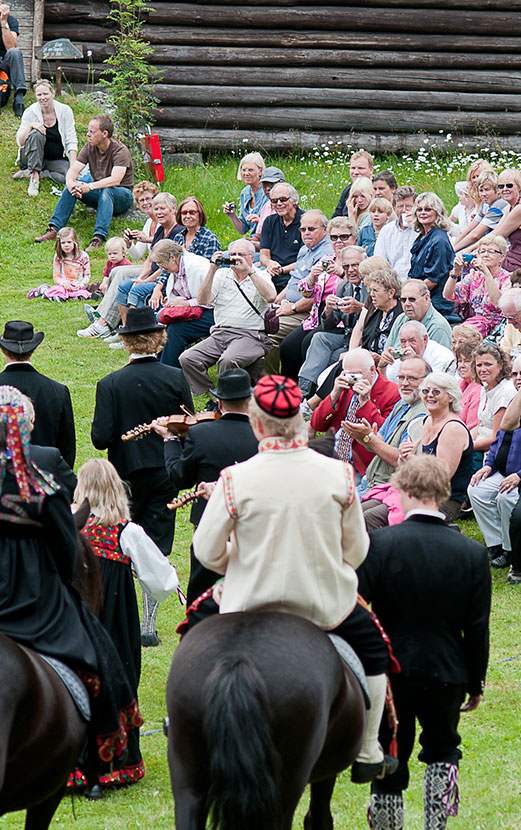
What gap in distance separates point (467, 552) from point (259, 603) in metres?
1.09

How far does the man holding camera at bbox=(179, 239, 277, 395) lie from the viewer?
11469 mm

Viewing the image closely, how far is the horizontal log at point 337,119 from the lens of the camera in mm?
18734

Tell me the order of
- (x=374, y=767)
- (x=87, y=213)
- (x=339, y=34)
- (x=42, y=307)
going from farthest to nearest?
1. (x=339, y=34)
2. (x=87, y=213)
3. (x=42, y=307)
4. (x=374, y=767)

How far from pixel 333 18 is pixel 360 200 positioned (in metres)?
7.58

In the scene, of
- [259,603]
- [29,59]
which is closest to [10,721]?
[259,603]

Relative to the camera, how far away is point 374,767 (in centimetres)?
486

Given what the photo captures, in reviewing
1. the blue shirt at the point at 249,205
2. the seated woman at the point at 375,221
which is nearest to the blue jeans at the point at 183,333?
the seated woman at the point at 375,221

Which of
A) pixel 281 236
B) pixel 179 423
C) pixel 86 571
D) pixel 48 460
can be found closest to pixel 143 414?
pixel 179 423

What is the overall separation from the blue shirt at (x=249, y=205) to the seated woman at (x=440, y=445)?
6.32 meters

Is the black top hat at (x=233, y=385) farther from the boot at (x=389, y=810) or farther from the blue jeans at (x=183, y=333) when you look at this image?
the blue jeans at (x=183, y=333)

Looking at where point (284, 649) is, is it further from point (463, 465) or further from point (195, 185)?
point (195, 185)

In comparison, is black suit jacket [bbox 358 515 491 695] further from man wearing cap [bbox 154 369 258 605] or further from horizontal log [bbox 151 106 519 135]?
horizontal log [bbox 151 106 519 135]

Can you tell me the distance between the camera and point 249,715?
157 inches

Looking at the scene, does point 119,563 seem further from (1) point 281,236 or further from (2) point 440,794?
(1) point 281,236
